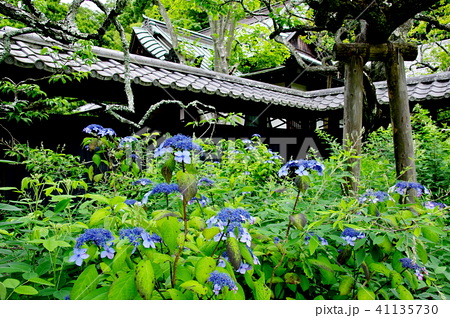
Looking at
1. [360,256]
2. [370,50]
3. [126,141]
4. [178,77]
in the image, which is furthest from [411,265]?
[178,77]

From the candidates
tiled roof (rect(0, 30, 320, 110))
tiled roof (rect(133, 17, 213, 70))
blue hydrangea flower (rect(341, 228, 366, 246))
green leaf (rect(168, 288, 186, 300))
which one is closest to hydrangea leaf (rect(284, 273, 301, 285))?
blue hydrangea flower (rect(341, 228, 366, 246))

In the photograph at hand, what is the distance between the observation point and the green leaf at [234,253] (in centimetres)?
104

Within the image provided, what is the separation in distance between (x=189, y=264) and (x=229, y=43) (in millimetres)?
13436

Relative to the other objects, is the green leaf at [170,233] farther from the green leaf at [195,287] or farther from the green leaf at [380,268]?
the green leaf at [380,268]

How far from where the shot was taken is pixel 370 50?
11.3 ft

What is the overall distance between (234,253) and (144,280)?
0.32 m

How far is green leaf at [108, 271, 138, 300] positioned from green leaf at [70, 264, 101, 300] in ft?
0.34

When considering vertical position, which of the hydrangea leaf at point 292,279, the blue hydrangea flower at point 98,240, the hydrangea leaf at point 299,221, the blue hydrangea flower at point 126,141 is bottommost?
the hydrangea leaf at point 292,279

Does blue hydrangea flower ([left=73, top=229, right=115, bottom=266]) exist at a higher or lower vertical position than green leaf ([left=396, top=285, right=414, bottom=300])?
higher

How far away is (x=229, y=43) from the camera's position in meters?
13.5

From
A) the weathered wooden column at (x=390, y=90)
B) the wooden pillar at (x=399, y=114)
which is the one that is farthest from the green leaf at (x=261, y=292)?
the wooden pillar at (x=399, y=114)

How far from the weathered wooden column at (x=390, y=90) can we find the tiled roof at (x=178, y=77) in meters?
2.77

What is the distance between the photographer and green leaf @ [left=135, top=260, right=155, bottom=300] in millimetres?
917

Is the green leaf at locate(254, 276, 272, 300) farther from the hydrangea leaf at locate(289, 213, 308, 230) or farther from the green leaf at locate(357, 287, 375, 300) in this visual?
the green leaf at locate(357, 287, 375, 300)
